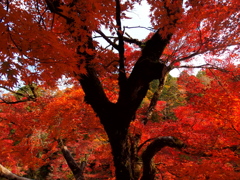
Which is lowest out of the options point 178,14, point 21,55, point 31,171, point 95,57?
point 31,171

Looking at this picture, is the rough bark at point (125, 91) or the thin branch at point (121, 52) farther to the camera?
the rough bark at point (125, 91)

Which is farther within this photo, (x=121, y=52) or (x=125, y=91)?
(x=125, y=91)

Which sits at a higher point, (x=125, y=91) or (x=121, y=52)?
(x=121, y=52)

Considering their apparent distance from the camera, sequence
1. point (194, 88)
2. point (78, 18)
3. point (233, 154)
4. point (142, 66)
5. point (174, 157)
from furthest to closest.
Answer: point (194, 88) → point (174, 157) → point (233, 154) → point (142, 66) → point (78, 18)

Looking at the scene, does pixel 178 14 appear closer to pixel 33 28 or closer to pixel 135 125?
pixel 33 28

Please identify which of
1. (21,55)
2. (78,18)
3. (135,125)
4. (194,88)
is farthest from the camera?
(194,88)

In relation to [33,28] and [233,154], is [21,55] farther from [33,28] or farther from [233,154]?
[233,154]

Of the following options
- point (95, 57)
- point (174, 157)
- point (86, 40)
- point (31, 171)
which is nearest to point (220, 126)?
point (174, 157)

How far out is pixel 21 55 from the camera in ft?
5.61

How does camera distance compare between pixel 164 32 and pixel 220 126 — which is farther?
pixel 220 126

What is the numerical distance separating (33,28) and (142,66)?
1854mm

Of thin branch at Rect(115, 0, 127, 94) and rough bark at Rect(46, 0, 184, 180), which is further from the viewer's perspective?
rough bark at Rect(46, 0, 184, 180)

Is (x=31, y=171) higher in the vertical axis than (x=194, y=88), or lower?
lower

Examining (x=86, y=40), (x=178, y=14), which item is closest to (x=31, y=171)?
(x=86, y=40)
